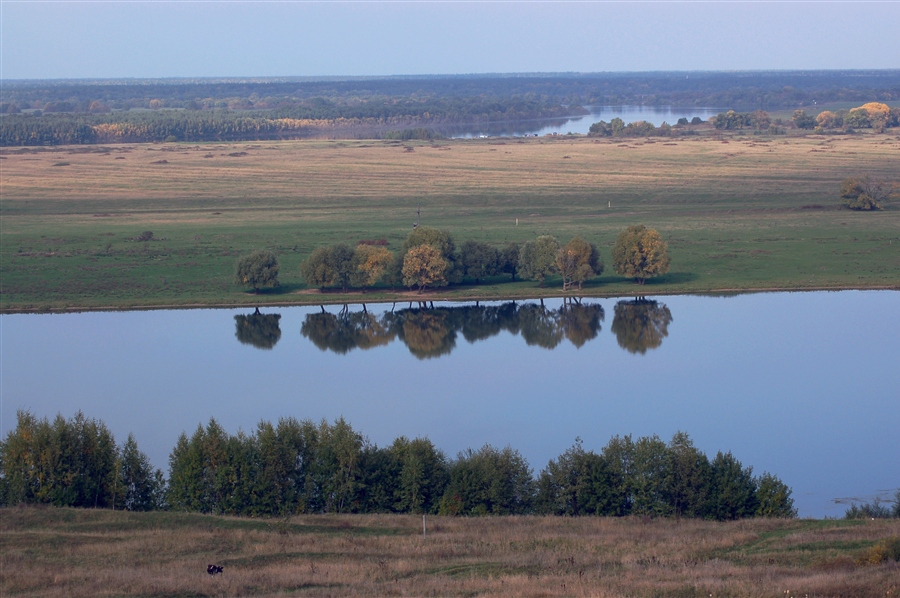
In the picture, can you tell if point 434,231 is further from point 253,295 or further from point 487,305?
point 253,295

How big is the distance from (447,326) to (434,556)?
19.7 m

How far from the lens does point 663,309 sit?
34781 mm

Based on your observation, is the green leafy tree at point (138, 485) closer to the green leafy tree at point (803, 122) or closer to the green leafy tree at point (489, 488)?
the green leafy tree at point (489, 488)

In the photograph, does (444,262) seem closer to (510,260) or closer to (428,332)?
(510,260)

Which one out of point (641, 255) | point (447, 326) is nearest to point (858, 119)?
point (641, 255)

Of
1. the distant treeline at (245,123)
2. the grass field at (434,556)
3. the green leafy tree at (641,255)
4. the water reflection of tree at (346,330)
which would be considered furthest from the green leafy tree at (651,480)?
the distant treeline at (245,123)

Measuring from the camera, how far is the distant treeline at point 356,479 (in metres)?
17.3

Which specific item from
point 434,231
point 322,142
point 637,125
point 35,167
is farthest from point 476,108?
point 434,231

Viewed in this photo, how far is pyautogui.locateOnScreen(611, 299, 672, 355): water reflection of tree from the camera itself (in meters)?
31.1

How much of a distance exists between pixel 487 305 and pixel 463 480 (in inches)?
715

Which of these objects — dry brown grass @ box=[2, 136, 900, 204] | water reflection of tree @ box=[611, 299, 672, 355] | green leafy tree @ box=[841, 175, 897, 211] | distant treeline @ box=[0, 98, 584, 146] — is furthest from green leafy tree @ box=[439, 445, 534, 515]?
distant treeline @ box=[0, 98, 584, 146]

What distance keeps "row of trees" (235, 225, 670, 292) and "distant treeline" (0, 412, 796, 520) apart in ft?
59.9

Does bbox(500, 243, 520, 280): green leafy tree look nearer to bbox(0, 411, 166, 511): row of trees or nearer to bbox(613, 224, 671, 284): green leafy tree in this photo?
bbox(613, 224, 671, 284): green leafy tree

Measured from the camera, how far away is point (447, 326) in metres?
33.3
